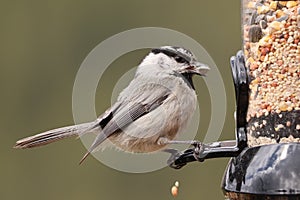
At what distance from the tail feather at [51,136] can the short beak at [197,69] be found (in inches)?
16.7

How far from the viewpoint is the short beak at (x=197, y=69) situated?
3.68 meters

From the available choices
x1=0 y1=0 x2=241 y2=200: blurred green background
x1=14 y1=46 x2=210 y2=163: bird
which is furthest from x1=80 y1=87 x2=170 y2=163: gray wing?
x1=0 y1=0 x2=241 y2=200: blurred green background

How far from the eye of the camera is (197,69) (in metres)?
3.73

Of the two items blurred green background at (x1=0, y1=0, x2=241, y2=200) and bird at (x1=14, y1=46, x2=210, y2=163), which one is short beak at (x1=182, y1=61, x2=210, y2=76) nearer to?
bird at (x1=14, y1=46, x2=210, y2=163)

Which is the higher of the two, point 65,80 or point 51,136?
point 51,136

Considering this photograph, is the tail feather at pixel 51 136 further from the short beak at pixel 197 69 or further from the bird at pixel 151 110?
the short beak at pixel 197 69

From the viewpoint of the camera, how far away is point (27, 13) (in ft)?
24.3

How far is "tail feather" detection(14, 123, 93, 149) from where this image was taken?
3.89 m

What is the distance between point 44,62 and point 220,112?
152 inches

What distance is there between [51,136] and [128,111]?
0.33 metres

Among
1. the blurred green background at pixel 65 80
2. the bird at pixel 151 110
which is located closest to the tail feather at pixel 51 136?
the bird at pixel 151 110

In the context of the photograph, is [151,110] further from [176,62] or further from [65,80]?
[65,80]

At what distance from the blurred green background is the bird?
2888mm

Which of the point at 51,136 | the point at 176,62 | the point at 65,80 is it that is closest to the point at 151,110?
the point at 176,62
